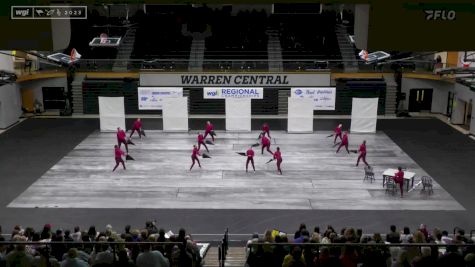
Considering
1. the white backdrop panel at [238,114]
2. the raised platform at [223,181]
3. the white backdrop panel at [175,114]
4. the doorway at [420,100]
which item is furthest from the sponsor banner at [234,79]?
the raised platform at [223,181]

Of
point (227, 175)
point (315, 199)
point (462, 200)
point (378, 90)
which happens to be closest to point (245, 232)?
point (315, 199)

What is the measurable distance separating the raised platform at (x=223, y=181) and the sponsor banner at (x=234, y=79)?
5871mm

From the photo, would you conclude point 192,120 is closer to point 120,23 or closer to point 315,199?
point 120,23

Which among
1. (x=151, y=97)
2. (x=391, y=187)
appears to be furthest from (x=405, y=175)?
(x=151, y=97)

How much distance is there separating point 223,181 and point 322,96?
12.1 m

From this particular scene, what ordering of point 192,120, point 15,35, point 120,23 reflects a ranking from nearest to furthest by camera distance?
point 15,35
point 192,120
point 120,23

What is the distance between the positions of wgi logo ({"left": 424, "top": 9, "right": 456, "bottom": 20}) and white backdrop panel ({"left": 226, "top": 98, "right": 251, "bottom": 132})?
74.3ft

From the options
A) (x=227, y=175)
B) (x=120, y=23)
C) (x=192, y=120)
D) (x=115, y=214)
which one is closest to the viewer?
(x=115, y=214)

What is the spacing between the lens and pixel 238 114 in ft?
95.0

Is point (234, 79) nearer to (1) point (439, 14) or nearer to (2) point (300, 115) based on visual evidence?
(2) point (300, 115)

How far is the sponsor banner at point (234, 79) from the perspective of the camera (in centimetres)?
3203

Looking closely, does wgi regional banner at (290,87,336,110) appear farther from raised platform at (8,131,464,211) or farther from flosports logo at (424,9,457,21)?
flosports logo at (424,9,457,21)

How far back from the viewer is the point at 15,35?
6.42 m

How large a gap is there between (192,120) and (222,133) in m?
3.85
